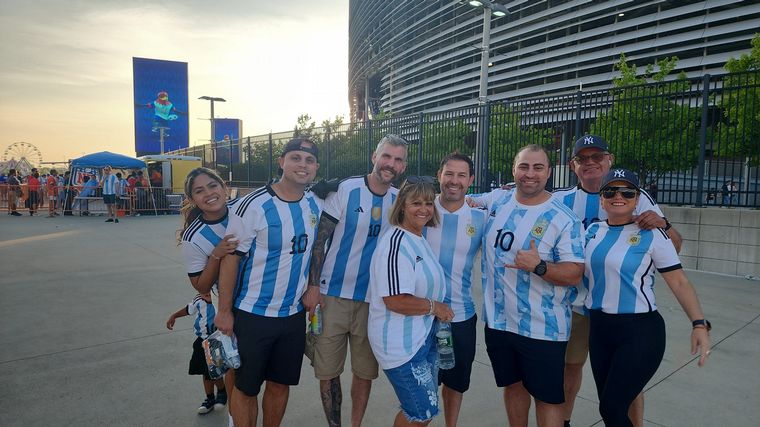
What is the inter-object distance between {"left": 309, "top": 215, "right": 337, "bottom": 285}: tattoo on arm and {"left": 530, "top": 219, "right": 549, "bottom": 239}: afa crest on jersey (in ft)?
4.19

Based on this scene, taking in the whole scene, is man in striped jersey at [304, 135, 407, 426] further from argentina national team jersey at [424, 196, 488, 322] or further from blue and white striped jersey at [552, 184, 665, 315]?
blue and white striped jersey at [552, 184, 665, 315]

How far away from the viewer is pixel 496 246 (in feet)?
9.44

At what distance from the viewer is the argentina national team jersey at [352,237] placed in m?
3.20

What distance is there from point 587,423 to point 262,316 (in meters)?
2.40

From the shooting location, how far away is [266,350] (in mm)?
2885

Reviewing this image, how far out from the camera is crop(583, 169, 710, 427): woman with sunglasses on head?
250 cm

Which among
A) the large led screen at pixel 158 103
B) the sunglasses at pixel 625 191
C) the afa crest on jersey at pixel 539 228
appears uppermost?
the large led screen at pixel 158 103

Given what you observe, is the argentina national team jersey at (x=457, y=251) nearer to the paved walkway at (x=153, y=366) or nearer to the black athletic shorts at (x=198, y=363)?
the paved walkway at (x=153, y=366)

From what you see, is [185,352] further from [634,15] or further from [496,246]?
[634,15]

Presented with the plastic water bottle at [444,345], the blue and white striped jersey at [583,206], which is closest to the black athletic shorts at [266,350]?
the plastic water bottle at [444,345]

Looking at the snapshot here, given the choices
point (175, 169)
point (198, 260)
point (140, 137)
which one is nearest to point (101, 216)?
point (175, 169)

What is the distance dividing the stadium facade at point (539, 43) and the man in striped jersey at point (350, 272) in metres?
18.3

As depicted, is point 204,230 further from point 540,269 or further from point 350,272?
point 540,269

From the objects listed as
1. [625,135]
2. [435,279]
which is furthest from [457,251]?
[625,135]
